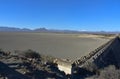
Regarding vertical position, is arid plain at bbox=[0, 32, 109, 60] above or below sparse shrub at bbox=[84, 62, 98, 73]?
below

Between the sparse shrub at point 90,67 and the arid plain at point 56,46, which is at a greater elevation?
the sparse shrub at point 90,67

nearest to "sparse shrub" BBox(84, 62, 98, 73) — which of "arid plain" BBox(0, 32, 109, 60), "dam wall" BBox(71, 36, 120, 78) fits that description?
"dam wall" BBox(71, 36, 120, 78)

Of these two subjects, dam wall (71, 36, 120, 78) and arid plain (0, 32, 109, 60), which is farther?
arid plain (0, 32, 109, 60)

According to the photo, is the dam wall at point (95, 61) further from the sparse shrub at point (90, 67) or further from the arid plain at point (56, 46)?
the arid plain at point (56, 46)

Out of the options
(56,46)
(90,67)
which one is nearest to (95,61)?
(90,67)

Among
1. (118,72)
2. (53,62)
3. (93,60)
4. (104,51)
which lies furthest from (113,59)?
(118,72)

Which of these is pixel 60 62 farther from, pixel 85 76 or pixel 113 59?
pixel 113 59

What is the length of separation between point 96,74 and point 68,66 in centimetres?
217

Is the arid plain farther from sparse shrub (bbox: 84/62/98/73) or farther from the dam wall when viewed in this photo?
sparse shrub (bbox: 84/62/98/73)

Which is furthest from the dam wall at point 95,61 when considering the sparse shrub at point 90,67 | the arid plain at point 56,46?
the arid plain at point 56,46

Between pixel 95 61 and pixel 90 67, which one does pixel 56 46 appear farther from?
pixel 90 67

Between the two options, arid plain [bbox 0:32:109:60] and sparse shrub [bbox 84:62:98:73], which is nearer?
sparse shrub [bbox 84:62:98:73]

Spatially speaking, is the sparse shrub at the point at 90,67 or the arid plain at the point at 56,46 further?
the arid plain at the point at 56,46

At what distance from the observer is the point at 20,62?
19.8 m
